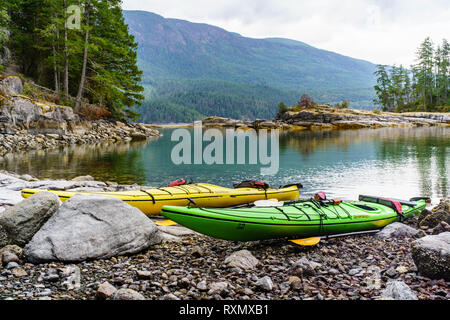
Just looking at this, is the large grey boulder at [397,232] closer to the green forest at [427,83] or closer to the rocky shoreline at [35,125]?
the rocky shoreline at [35,125]

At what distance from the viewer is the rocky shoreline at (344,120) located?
2239 inches

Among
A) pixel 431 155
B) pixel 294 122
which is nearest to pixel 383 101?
pixel 294 122

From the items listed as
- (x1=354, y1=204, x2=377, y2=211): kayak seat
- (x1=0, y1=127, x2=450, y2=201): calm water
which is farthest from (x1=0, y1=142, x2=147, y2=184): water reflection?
(x1=354, y1=204, x2=377, y2=211): kayak seat

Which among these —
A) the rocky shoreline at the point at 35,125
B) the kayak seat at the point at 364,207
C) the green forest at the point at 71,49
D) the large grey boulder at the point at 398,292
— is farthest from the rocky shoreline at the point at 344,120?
the large grey boulder at the point at 398,292

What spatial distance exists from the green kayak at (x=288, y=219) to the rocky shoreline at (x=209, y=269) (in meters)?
0.33

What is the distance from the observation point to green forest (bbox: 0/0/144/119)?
28797mm

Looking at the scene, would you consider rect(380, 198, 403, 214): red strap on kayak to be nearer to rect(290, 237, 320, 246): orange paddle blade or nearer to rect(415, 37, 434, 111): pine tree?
rect(290, 237, 320, 246): orange paddle blade

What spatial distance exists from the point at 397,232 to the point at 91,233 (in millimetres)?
5813

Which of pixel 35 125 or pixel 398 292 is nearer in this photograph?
pixel 398 292

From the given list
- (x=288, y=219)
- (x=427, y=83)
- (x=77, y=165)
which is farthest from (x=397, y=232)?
(x=427, y=83)

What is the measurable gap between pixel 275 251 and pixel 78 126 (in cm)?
3030

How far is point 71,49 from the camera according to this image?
92.8 ft

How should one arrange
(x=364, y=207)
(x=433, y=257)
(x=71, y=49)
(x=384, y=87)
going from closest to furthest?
(x=433, y=257) → (x=364, y=207) → (x=71, y=49) → (x=384, y=87)

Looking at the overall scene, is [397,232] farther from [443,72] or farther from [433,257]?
[443,72]
